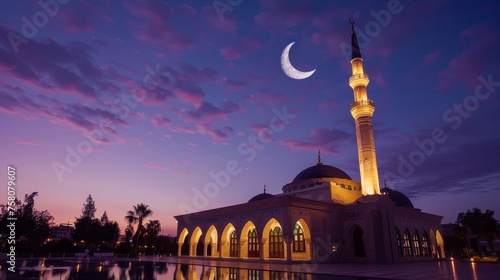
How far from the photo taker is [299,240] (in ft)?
91.4

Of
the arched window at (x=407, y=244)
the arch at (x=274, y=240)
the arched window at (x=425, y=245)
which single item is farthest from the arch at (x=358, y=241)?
the arched window at (x=425, y=245)

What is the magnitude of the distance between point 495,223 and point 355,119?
86.9 ft

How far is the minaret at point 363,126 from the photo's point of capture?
100 feet

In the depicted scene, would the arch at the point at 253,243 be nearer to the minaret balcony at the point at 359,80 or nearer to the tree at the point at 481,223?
the minaret balcony at the point at 359,80

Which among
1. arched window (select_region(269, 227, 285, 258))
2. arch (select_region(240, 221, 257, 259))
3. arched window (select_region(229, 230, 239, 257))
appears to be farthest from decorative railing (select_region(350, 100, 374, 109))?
arched window (select_region(229, 230, 239, 257))

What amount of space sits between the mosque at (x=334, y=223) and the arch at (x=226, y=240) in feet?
0.31

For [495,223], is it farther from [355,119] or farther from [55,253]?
[55,253]

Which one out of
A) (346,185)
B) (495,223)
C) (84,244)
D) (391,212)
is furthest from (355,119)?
(84,244)

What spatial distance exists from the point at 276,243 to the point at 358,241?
712cm

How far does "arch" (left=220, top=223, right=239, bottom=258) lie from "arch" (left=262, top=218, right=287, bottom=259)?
14.1ft

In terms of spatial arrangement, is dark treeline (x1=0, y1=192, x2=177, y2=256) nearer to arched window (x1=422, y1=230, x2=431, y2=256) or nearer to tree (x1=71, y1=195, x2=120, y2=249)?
tree (x1=71, y1=195, x2=120, y2=249)

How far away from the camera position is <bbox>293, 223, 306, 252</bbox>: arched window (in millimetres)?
27414

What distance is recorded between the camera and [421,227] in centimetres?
3375

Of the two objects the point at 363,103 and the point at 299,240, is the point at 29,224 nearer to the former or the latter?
the point at 299,240
